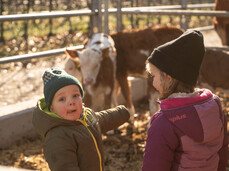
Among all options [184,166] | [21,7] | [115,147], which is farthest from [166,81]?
[21,7]

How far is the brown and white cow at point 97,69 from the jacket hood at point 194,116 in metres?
2.42

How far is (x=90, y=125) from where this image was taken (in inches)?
99.3

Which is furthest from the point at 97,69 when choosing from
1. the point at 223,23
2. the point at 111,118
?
the point at 223,23

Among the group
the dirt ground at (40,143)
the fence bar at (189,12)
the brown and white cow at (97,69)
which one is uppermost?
the fence bar at (189,12)

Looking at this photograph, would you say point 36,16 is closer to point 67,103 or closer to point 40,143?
point 40,143

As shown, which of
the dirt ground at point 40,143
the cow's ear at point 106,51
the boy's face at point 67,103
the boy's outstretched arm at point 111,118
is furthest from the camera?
the cow's ear at point 106,51

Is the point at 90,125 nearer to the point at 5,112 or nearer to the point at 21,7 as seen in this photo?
the point at 5,112

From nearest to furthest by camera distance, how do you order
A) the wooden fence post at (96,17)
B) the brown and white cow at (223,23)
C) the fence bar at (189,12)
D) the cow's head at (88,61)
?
the cow's head at (88,61) → the fence bar at (189,12) → the wooden fence post at (96,17) → the brown and white cow at (223,23)

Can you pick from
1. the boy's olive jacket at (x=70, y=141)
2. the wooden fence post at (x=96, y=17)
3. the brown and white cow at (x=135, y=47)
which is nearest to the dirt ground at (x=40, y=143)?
the brown and white cow at (x=135, y=47)

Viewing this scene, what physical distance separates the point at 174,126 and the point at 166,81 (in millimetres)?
250

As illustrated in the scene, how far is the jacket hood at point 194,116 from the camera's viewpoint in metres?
2.03

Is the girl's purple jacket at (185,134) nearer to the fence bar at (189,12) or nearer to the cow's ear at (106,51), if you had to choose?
the cow's ear at (106,51)

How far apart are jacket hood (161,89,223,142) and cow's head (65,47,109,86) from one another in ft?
7.90

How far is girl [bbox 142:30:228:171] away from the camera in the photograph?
2.04 m
